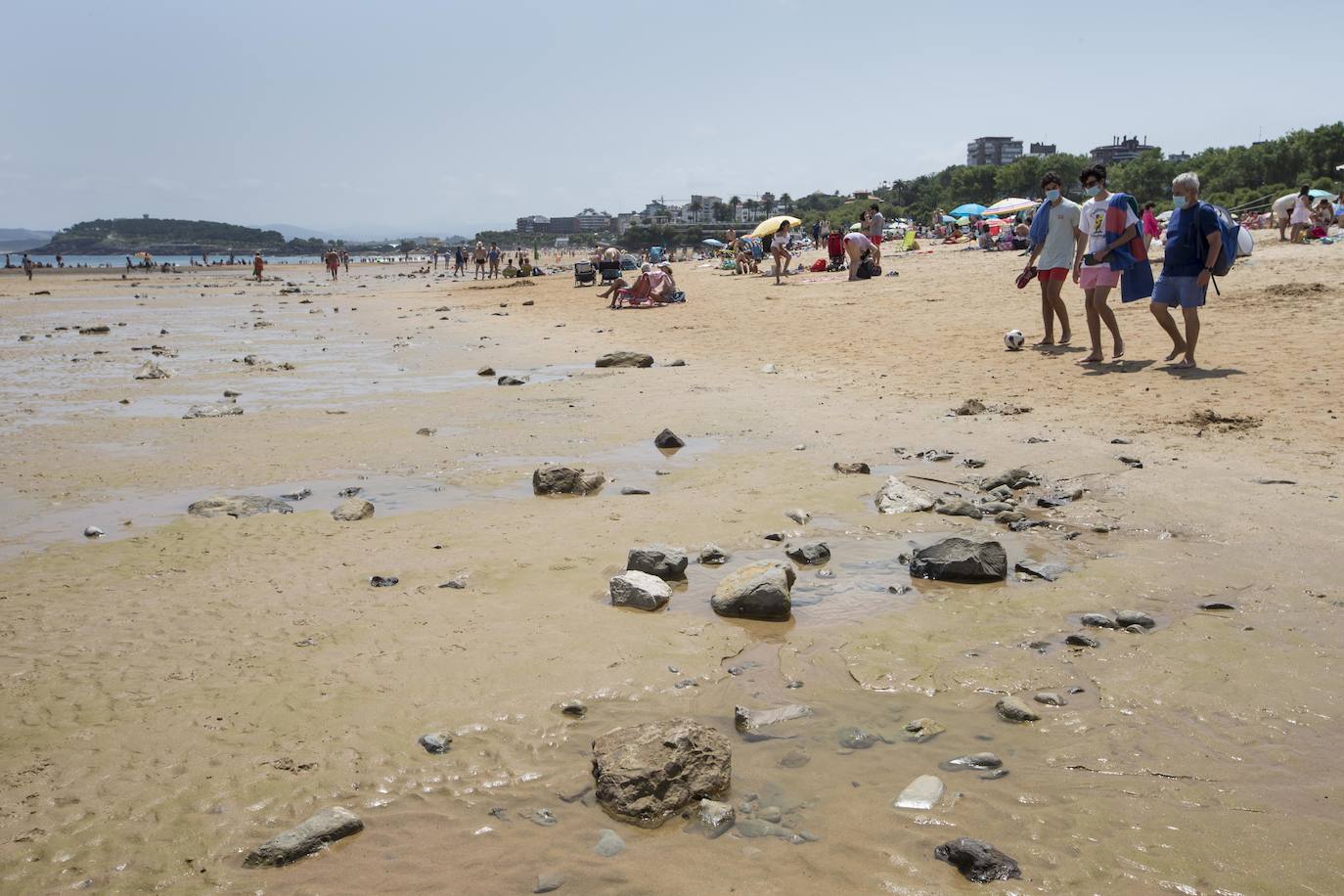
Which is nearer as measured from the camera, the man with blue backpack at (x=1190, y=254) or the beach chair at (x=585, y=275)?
the man with blue backpack at (x=1190, y=254)

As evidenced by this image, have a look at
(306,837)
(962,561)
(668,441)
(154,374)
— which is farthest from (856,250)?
(306,837)

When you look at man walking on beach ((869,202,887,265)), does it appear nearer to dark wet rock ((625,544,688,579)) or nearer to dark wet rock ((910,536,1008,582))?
dark wet rock ((910,536,1008,582))

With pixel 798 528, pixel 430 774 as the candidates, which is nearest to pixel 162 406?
pixel 798 528

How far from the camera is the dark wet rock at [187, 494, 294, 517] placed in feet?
21.5

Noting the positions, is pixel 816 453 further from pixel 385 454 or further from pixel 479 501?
pixel 385 454

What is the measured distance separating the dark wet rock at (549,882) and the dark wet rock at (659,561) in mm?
2404

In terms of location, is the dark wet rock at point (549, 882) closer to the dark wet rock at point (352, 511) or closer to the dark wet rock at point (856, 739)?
the dark wet rock at point (856, 739)

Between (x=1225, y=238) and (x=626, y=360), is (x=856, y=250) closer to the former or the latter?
(x=626, y=360)

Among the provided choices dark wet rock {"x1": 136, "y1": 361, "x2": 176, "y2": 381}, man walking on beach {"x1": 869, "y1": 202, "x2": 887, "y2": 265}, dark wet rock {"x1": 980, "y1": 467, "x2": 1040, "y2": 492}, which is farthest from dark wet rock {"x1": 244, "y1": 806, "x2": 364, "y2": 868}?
man walking on beach {"x1": 869, "y1": 202, "x2": 887, "y2": 265}

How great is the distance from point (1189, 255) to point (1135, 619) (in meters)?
6.50

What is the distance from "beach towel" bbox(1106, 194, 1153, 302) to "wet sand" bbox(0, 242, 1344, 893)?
95 centimetres

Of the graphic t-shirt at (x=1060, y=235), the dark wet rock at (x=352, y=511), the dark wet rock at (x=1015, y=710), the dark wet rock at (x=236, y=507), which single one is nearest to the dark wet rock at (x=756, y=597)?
the dark wet rock at (x=1015, y=710)

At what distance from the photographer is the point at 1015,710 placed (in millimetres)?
3609

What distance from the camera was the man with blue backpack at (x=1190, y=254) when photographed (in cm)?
930
